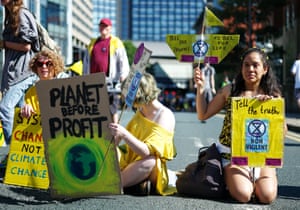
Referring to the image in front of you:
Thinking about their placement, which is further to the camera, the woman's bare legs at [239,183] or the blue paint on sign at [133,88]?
the woman's bare legs at [239,183]

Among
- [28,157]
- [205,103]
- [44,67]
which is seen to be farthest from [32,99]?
[205,103]

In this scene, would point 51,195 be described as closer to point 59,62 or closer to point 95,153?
point 95,153

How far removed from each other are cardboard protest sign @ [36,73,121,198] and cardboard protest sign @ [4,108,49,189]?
14.4 inches

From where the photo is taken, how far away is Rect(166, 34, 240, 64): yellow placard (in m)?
5.87

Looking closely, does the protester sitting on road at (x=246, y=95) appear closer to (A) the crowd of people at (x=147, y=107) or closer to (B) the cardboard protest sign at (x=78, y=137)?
(A) the crowd of people at (x=147, y=107)

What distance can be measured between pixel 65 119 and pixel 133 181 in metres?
0.82

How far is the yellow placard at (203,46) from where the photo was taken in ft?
19.3

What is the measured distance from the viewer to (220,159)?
16.3ft

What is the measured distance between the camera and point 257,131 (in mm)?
4754

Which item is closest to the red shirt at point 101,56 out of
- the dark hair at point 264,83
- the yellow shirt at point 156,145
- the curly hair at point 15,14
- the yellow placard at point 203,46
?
the yellow placard at point 203,46

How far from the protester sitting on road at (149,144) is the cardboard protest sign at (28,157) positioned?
68 centimetres

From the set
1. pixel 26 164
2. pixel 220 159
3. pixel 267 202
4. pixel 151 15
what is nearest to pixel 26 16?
pixel 26 164

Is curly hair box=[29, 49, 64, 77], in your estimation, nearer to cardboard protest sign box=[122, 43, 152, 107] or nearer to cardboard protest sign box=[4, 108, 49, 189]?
cardboard protest sign box=[4, 108, 49, 189]

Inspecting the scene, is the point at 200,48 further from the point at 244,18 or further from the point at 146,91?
the point at 244,18
